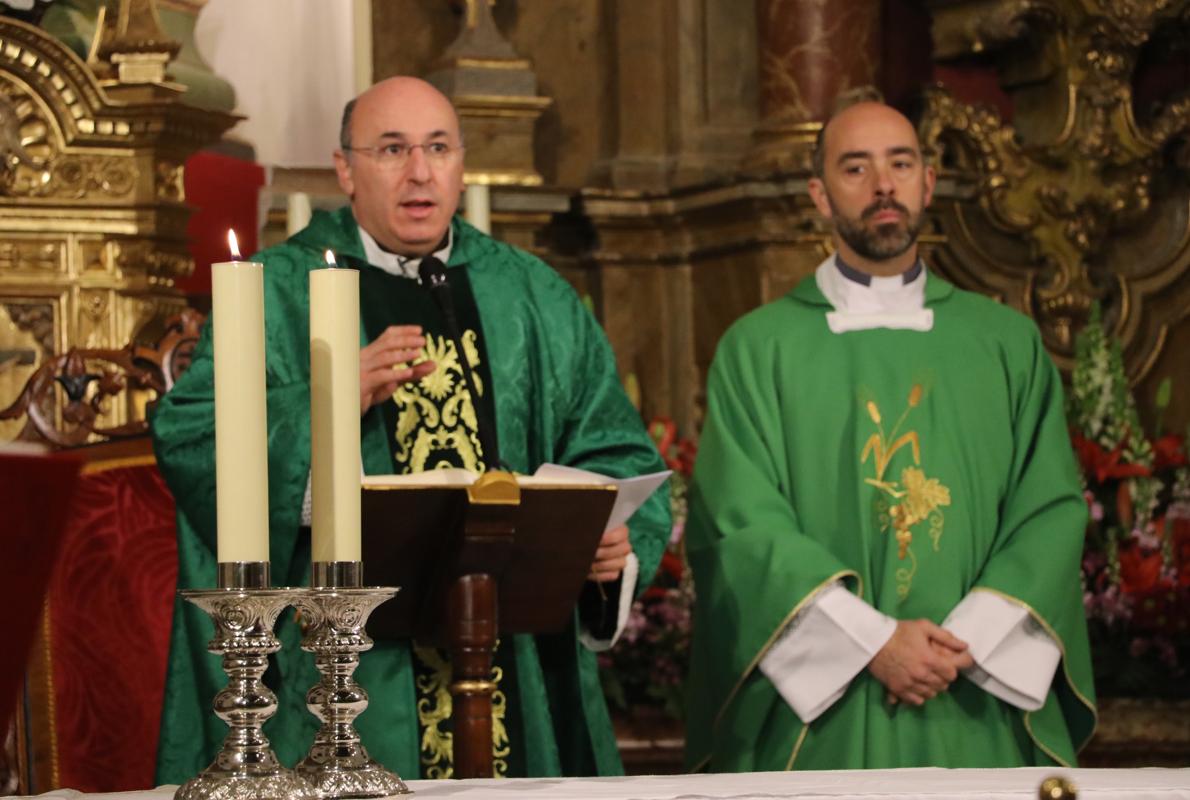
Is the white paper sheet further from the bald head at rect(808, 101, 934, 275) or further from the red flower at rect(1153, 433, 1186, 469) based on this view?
the red flower at rect(1153, 433, 1186, 469)

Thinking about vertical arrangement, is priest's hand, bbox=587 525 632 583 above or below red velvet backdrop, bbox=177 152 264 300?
below

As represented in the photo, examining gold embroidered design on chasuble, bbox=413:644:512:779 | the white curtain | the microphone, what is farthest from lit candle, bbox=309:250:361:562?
the white curtain

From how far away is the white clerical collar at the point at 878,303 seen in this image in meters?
4.88

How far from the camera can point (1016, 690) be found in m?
4.45

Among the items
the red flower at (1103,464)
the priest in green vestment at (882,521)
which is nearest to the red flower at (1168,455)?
the red flower at (1103,464)

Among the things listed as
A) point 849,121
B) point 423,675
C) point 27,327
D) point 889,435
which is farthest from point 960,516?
point 27,327

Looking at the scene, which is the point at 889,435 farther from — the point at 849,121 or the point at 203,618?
the point at 203,618

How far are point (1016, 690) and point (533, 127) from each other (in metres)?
3.22

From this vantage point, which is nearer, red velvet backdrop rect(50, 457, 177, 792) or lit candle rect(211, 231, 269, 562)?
lit candle rect(211, 231, 269, 562)

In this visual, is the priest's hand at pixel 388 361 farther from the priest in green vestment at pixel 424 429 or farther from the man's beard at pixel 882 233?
the man's beard at pixel 882 233

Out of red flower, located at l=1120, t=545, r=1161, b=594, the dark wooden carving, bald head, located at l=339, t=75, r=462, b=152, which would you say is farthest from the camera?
red flower, located at l=1120, t=545, r=1161, b=594

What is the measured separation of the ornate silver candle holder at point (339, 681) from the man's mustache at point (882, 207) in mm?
2878

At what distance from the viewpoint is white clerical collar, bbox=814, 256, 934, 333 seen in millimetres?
4875

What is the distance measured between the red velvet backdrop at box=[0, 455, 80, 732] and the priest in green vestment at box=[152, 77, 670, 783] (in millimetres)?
2040
